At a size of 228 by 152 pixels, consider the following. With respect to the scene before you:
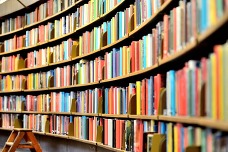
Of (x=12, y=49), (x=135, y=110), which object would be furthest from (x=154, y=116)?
(x=12, y=49)

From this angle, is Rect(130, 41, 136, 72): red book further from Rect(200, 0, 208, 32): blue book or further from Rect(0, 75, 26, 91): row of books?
Rect(0, 75, 26, 91): row of books

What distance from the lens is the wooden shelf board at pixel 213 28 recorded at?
1.66 metres

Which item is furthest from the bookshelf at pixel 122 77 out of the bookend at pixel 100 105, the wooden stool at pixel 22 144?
the wooden stool at pixel 22 144

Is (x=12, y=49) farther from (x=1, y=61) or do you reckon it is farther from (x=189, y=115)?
(x=189, y=115)

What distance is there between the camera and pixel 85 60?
532 centimetres

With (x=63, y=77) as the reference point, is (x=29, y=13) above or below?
above

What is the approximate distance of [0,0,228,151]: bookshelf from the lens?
7.06 feet

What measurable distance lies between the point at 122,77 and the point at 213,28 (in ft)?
7.31

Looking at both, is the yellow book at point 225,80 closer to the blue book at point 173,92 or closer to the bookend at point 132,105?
the blue book at point 173,92

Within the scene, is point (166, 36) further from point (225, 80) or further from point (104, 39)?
point (104, 39)

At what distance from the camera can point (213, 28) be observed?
181 centimetres

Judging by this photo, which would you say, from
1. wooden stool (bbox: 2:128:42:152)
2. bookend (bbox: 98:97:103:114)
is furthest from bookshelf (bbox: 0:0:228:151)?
wooden stool (bbox: 2:128:42:152)

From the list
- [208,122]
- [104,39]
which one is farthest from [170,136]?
[104,39]

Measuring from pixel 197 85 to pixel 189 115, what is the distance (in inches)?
8.3
